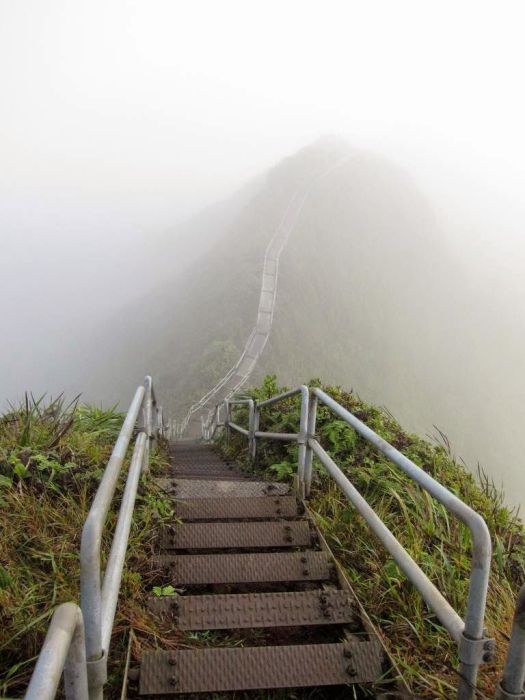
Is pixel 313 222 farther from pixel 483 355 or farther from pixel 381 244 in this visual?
pixel 483 355

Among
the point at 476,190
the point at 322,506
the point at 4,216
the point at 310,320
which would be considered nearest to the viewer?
the point at 322,506

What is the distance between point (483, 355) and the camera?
4088 cm

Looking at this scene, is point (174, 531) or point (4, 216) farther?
point (4, 216)

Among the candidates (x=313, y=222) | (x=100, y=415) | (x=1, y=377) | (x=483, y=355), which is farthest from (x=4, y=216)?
(x=100, y=415)

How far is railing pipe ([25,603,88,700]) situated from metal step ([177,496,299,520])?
2233 mm

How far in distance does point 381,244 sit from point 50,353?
113 feet

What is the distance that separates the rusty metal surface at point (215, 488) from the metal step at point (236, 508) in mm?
207

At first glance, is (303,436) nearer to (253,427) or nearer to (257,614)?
(257,614)

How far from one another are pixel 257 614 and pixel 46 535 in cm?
125

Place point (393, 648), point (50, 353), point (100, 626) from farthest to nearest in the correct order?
point (50, 353) < point (393, 648) < point (100, 626)

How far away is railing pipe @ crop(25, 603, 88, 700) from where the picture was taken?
969 millimetres

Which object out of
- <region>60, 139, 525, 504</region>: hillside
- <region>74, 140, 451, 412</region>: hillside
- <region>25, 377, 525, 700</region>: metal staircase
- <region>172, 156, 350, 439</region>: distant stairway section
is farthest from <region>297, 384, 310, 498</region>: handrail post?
<region>74, 140, 451, 412</region>: hillside

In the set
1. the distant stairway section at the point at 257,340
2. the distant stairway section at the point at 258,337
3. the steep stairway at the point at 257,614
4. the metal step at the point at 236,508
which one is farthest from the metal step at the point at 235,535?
the distant stairway section at the point at 257,340

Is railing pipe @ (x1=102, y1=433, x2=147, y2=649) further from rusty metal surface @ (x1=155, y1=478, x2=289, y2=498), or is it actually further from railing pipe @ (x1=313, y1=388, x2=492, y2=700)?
rusty metal surface @ (x1=155, y1=478, x2=289, y2=498)
